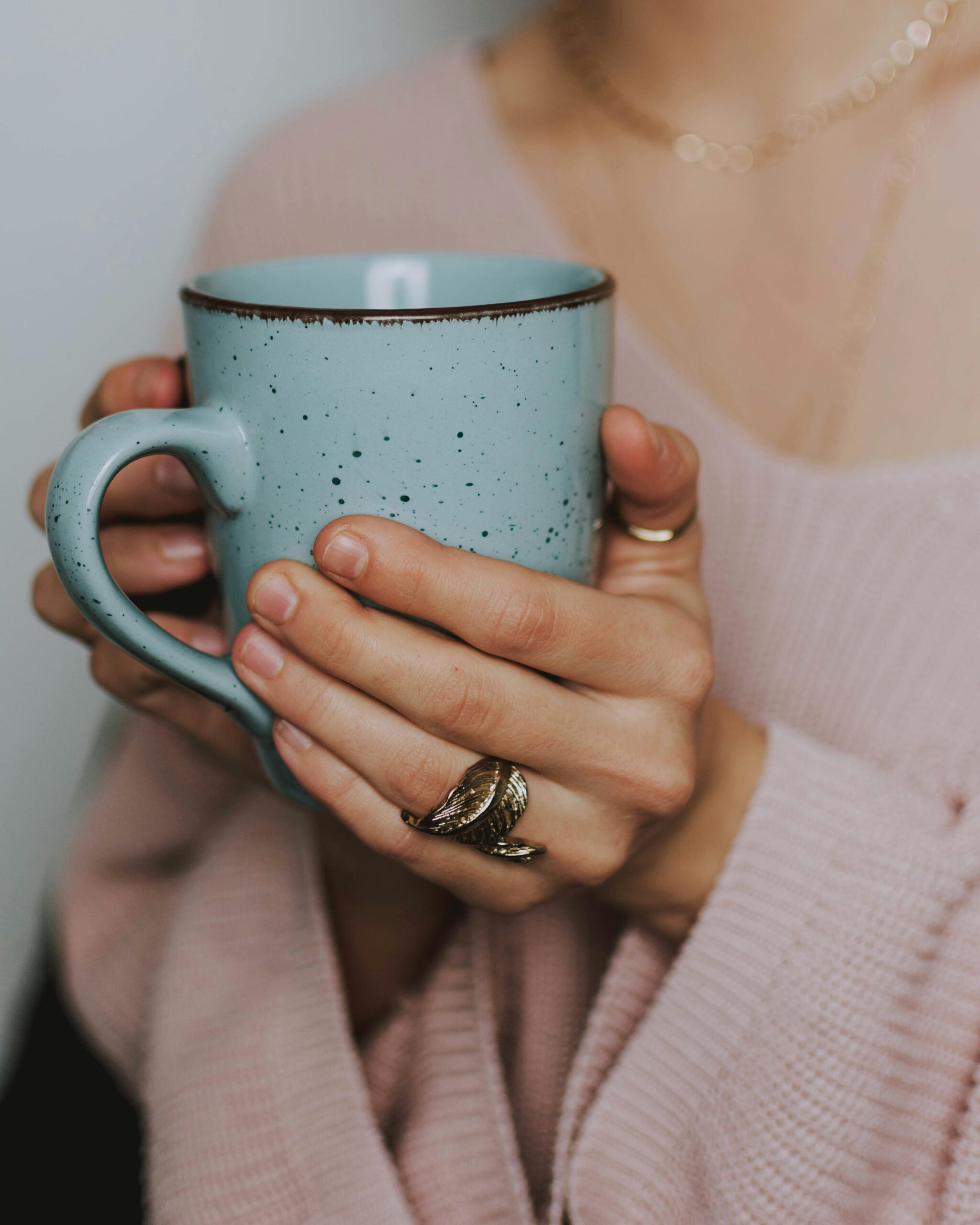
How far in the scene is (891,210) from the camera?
766 millimetres

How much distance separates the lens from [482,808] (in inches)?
15.9

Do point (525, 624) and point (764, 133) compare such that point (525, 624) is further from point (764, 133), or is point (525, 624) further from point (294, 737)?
point (764, 133)

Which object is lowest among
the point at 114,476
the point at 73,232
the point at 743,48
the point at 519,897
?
the point at 519,897

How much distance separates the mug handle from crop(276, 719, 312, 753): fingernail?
0.11 feet

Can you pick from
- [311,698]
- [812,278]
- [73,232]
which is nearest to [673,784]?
[311,698]

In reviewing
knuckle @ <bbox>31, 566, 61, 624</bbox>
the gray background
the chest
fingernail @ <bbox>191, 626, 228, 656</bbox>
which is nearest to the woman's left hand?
fingernail @ <bbox>191, 626, 228, 656</bbox>

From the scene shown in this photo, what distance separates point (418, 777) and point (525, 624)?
83mm

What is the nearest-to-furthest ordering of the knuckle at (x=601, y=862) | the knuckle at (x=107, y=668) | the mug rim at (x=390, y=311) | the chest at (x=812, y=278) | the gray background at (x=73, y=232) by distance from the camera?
the mug rim at (x=390, y=311), the knuckle at (x=601, y=862), the knuckle at (x=107, y=668), the chest at (x=812, y=278), the gray background at (x=73, y=232)

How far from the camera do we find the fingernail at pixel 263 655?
39cm

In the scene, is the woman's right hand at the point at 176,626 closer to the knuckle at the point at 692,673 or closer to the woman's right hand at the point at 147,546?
the woman's right hand at the point at 147,546

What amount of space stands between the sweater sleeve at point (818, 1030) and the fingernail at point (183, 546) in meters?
0.34

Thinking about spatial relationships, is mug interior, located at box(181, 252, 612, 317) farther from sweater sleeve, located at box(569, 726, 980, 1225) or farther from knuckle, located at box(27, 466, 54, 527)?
sweater sleeve, located at box(569, 726, 980, 1225)

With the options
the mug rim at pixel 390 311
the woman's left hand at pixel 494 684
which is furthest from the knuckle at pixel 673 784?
the mug rim at pixel 390 311

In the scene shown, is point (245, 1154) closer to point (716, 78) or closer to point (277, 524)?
point (277, 524)
